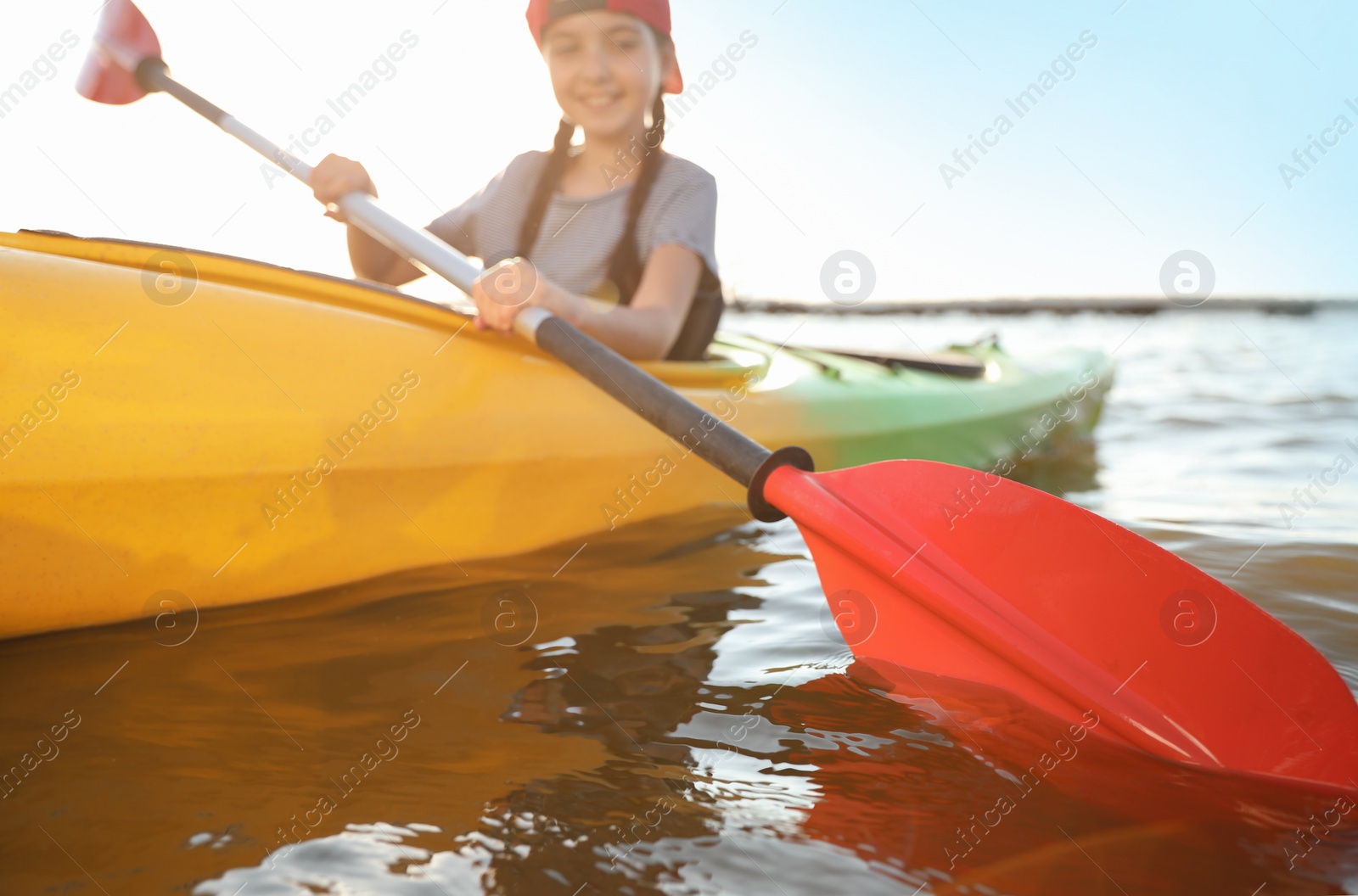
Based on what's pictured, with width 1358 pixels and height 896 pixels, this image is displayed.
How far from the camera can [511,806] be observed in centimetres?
98

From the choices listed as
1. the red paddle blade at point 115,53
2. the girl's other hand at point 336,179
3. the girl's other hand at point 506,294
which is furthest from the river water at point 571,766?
the red paddle blade at point 115,53

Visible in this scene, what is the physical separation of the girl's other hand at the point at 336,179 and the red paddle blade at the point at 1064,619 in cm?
133

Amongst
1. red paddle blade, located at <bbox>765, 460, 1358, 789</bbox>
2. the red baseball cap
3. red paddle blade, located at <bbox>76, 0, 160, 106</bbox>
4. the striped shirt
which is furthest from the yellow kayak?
red paddle blade, located at <bbox>76, 0, 160, 106</bbox>

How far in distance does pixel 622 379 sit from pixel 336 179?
1.02 m

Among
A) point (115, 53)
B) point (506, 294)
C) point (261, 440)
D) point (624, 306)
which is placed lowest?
point (261, 440)

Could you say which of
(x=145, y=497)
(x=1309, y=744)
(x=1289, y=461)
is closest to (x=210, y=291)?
(x=145, y=497)

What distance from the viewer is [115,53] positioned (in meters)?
2.66

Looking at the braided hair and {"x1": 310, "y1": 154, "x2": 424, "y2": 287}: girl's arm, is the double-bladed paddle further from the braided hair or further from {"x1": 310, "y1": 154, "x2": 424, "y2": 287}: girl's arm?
{"x1": 310, "y1": 154, "x2": 424, "y2": 287}: girl's arm

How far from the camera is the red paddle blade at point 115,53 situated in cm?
266

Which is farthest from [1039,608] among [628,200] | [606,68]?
[606,68]

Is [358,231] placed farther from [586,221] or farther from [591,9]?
[591,9]

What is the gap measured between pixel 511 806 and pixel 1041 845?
57cm

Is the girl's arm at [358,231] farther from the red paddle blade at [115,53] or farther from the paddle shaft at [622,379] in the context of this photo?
the red paddle blade at [115,53]

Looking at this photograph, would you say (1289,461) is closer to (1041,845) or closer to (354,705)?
(1041,845)
